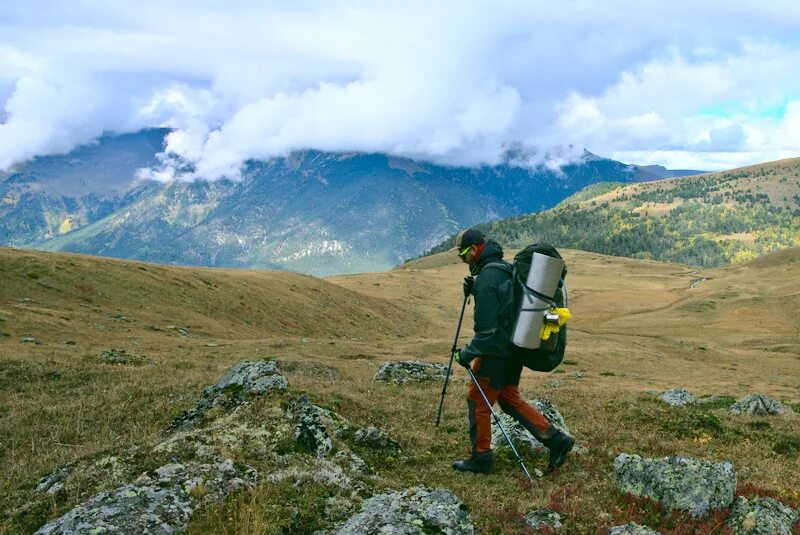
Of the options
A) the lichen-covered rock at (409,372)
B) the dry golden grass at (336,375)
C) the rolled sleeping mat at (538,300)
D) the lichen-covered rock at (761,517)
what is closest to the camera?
the lichen-covered rock at (761,517)

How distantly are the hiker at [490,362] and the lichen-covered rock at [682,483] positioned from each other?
151cm

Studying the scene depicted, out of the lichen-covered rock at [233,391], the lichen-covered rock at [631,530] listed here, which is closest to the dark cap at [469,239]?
the lichen-covered rock at [631,530]

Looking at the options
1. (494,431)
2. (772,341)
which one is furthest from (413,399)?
(772,341)

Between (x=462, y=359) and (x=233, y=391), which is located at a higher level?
(x=462, y=359)

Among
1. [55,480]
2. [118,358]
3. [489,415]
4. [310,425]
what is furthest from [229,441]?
[118,358]

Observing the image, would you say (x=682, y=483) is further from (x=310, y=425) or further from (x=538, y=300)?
(x=310, y=425)

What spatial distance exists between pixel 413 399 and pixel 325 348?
24.0 metres

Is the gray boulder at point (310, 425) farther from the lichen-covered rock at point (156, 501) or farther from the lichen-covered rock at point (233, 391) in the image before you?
the lichen-covered rock at point (156, 501)

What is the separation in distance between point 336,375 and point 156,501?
1881 centimetres

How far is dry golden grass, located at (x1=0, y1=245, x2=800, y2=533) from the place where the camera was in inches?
393

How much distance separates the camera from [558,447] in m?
10.5

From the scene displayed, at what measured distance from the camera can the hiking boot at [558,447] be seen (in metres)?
10.5

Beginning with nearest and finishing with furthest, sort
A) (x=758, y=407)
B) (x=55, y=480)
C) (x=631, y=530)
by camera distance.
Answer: (x=631, y=530), (x=55, y=480), (x=758, y=407)

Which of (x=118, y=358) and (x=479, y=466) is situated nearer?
(x=479, y=466)
